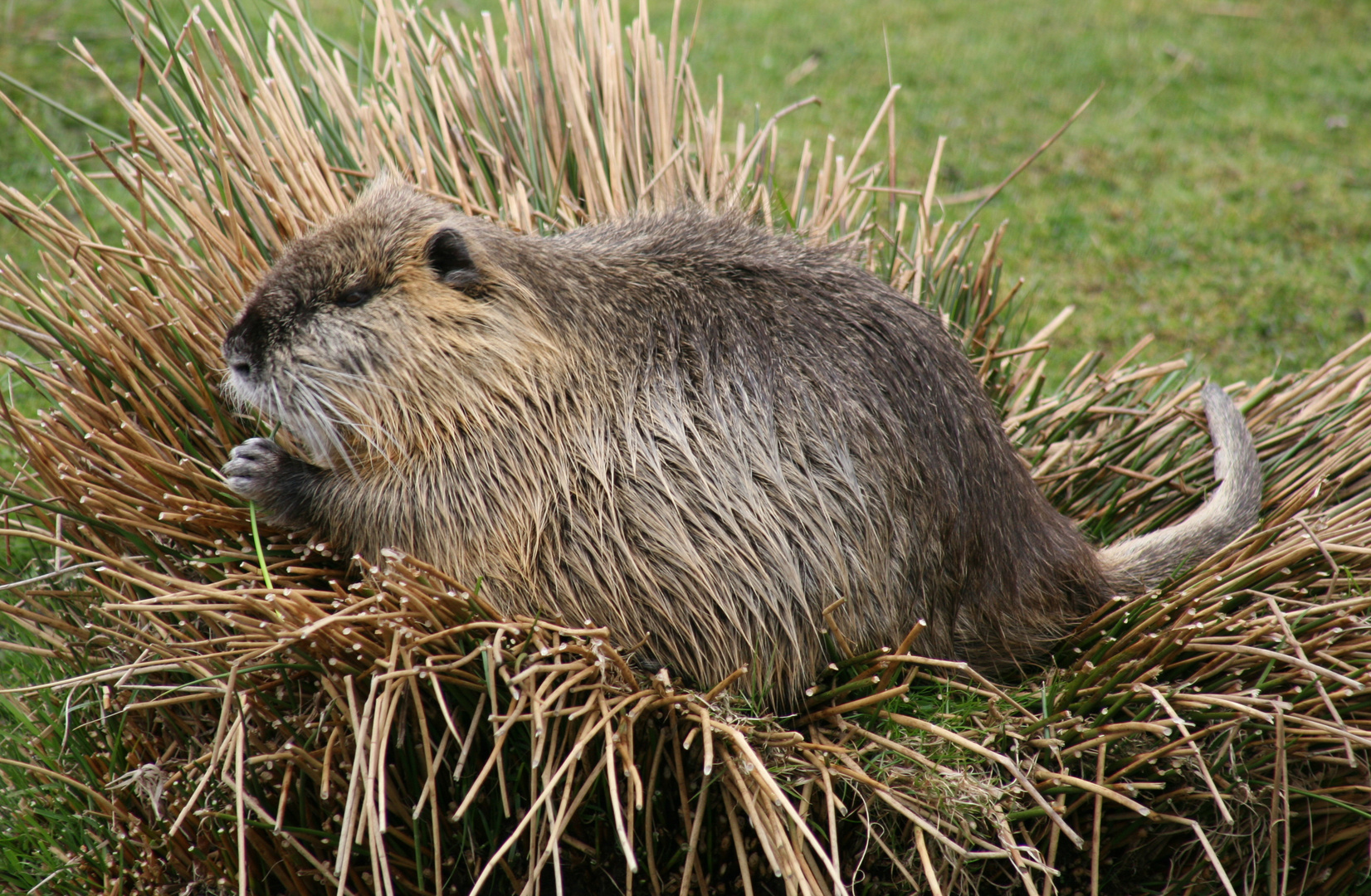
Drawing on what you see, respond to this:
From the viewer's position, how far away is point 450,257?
256 cm

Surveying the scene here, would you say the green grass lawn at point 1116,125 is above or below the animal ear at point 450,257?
below

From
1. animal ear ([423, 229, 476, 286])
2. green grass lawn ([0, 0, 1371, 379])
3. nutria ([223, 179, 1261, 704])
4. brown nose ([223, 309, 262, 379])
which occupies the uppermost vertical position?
animal ear ([423, 229, 476, 286])

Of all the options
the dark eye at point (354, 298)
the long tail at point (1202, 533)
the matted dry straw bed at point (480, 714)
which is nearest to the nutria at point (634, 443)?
the dark eye at point (354, 298)

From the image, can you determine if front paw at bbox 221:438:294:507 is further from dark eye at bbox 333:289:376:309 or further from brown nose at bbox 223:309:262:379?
dark eye at bbox 333:289:376:309

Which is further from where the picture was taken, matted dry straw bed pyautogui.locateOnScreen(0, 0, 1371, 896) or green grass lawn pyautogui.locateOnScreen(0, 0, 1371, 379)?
green grass lawn pyautogui.locateOnScreen(0, 0, 1371, 379)

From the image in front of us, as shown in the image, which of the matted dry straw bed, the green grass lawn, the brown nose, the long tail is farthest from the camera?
the green grass lawn

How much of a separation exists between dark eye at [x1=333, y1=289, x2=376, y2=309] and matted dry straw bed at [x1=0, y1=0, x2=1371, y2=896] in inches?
15.9

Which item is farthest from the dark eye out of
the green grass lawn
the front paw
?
the green grass lawn

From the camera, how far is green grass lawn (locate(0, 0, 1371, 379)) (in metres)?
5.22

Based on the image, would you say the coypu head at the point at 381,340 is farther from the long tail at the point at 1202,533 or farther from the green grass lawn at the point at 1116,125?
the green grass lawn at the point at 1116,125

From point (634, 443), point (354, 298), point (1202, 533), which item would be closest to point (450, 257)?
point (354, 298)

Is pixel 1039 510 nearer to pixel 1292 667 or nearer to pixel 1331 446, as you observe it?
pixel 1292 667

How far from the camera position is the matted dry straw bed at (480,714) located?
2.21 m

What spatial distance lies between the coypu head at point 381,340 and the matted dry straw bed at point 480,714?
0.94ft
